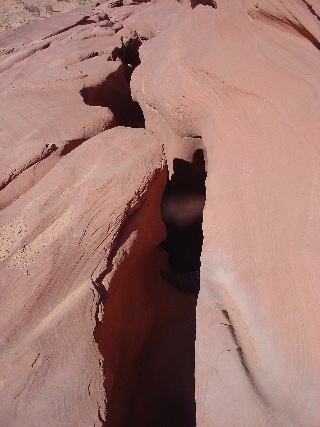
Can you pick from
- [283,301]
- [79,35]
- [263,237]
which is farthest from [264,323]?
[79,35]

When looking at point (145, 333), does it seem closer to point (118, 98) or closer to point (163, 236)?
point (163, 236)

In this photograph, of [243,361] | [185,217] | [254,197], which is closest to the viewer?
[243,361]

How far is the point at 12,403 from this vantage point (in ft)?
3.67

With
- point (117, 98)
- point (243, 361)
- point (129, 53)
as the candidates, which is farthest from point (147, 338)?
point (129, 53)

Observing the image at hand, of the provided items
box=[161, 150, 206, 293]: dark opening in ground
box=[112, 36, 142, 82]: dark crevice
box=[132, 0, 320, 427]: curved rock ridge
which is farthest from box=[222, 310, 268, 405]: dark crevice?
box=[112, 36, 142, 82]: dark crevice

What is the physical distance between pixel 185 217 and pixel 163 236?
44 centimetres

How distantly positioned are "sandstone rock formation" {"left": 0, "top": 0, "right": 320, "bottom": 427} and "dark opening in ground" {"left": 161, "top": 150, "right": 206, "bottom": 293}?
31 millimetres

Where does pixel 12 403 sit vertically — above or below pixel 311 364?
below

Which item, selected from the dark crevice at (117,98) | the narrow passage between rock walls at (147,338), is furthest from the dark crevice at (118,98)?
the narrow passage between rock walls at (147,338)

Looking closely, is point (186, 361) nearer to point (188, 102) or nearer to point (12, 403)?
point (12, 403)

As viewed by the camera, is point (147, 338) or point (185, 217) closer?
point (147, 338)

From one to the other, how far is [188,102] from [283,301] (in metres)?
0.99

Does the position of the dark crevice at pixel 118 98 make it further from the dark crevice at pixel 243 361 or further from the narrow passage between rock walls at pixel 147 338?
the dark crevice at pixel 243 361

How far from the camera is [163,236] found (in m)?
1.77
